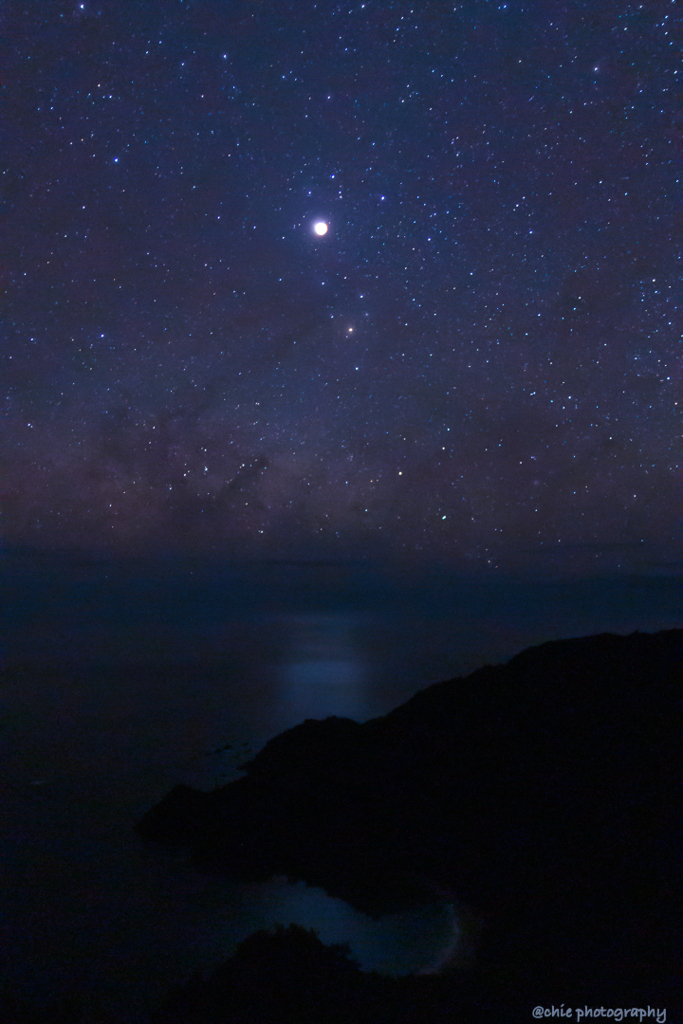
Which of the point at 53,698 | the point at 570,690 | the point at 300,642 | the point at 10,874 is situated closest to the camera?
the point at 570,690

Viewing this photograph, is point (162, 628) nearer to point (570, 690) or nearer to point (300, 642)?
point (300, 642)

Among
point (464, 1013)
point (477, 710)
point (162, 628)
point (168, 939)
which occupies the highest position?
point (477, 710)

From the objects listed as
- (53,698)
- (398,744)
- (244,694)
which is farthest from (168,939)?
(53,698)

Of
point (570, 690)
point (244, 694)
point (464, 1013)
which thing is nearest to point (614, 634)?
point (570, 690)

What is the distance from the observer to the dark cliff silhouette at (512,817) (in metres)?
6.02

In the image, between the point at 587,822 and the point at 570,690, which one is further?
the point at 570,690

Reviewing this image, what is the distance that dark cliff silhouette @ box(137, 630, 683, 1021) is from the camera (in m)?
6.02

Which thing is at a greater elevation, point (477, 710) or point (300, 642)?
point (477, 710)

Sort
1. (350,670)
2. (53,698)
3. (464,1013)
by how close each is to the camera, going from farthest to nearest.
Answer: (350,670), (53,698), (464,1013)

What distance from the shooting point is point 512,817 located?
30.1 feet

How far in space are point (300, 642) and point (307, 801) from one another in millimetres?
82060

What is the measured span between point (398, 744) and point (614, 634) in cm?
544

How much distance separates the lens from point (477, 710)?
11.9m

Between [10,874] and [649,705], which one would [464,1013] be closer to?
[649,705]
